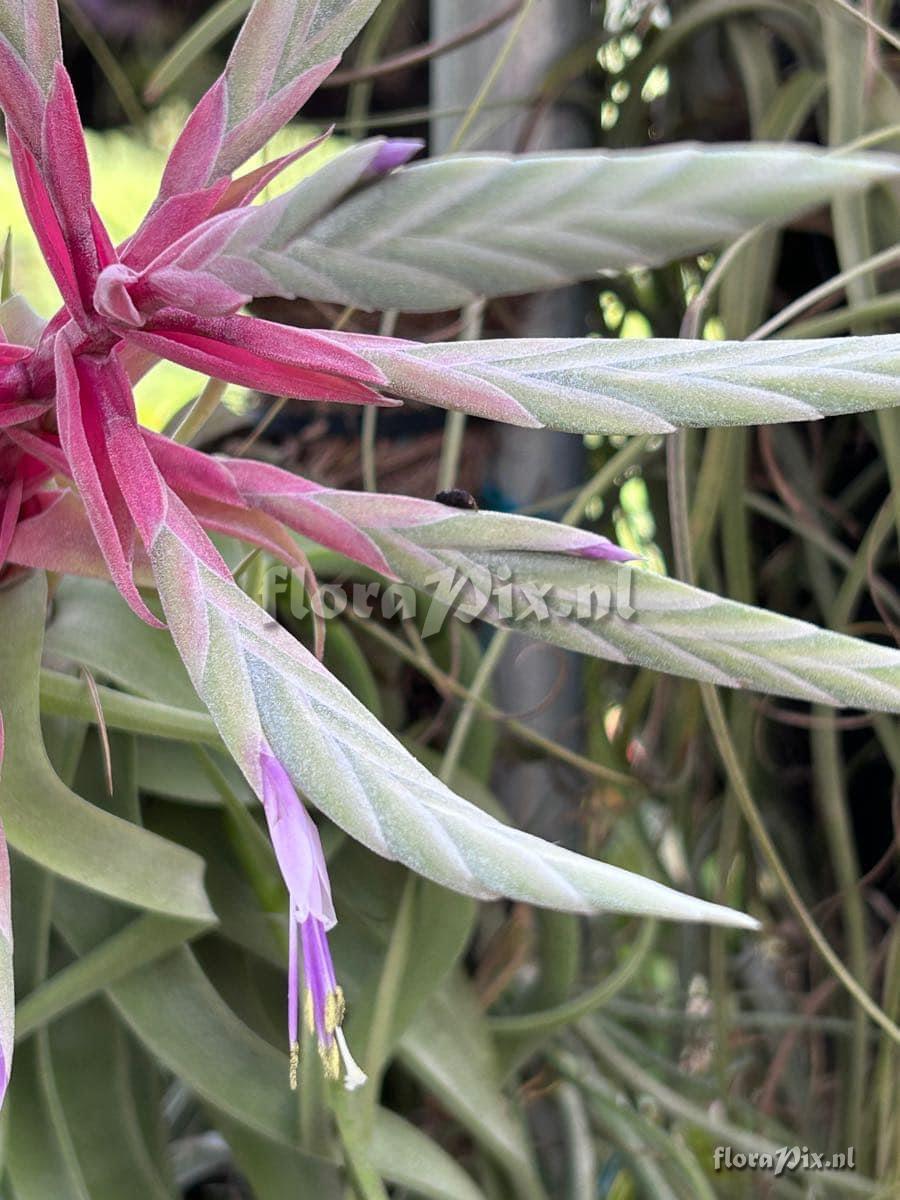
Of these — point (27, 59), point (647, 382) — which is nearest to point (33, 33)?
point (27, 59)

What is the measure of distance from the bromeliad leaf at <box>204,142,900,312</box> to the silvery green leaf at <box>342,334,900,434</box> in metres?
0.02

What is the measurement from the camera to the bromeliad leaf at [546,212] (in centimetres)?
15

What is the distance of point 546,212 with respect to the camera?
0.16 meters

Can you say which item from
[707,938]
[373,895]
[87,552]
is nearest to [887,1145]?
[707,938]

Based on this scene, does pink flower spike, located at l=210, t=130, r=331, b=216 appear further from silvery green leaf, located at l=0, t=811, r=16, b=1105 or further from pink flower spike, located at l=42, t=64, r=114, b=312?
silvery green leaf, located at l=0, t=811, r=16, b=1105

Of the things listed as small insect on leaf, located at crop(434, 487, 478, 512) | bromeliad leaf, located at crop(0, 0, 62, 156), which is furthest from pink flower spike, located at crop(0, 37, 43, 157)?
small insect on leaf, located at crop(434, 487, 478, 512)

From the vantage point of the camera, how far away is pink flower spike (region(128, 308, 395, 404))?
0.17 m

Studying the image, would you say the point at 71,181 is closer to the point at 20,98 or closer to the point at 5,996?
the point at 20,98

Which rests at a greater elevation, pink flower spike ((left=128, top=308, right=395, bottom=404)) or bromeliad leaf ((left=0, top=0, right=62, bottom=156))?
bromeliad leaf ((left=0, top=0, right=62, bottom=156))

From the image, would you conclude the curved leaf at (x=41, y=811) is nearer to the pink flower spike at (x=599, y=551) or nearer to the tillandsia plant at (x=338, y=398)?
the tillandsia plant at (x=338, y=398)

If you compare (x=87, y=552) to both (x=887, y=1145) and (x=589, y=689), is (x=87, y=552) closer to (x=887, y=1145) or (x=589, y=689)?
(x=589, y=689)

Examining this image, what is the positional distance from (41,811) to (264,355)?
0.38 feet

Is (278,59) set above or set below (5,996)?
above

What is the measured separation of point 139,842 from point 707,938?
31 centimetres
